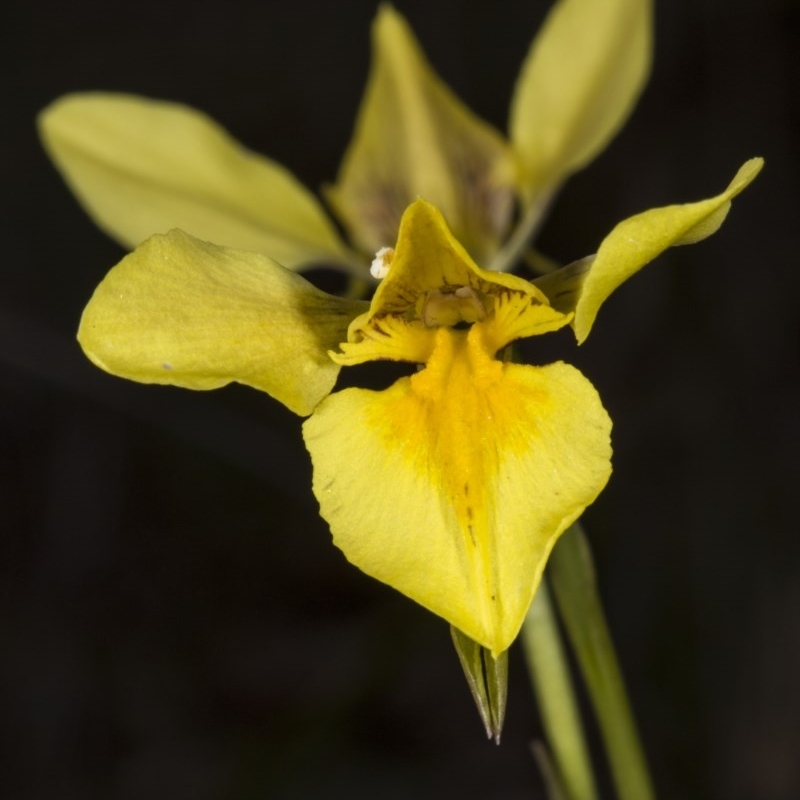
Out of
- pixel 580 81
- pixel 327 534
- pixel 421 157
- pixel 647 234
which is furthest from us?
pixel 327 534

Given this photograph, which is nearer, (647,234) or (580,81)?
(647,234)

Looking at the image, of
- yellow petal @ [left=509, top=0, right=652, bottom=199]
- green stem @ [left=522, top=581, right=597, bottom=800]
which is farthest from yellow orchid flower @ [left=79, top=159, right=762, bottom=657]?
yellow petal @ [left=509, top=0, right=652, bottom=199]

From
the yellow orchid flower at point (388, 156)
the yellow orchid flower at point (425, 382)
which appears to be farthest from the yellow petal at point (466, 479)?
the yellow orchid flower at point (388, 156)

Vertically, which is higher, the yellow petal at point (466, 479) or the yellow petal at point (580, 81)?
the yellow petal at point (580, 81)

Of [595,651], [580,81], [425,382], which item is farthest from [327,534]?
[425,382]

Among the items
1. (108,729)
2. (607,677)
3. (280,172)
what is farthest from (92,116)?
(108,729)

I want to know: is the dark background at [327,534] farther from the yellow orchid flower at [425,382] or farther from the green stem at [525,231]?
the yellow orchid flower at [425,382]

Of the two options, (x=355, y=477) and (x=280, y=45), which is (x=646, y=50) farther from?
(x=280, y=45)

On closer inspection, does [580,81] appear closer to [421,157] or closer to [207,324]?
[421,157]
